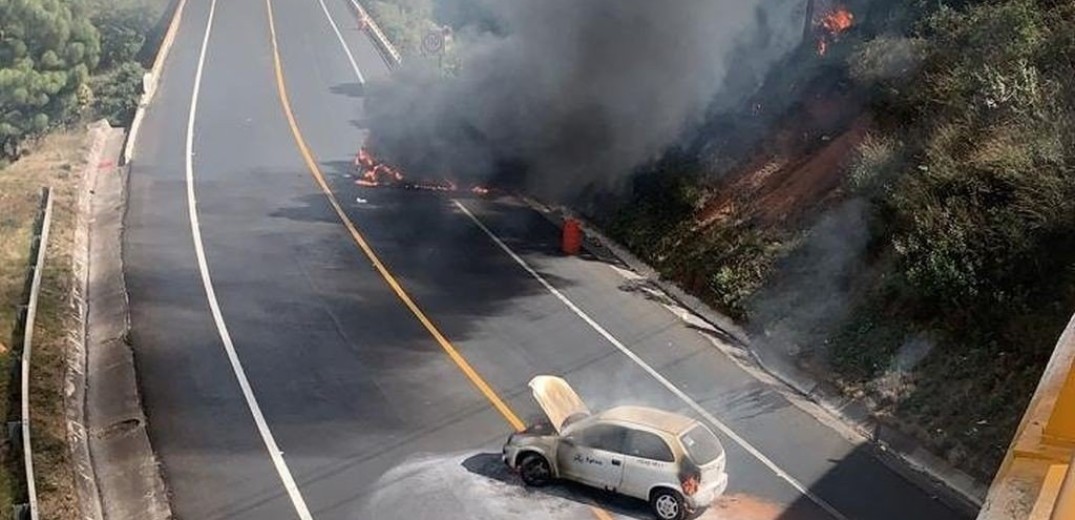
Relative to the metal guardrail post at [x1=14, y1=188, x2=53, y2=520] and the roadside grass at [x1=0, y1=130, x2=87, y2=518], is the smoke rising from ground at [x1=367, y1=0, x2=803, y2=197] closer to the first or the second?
the roadside grass at [x1=0, y1=130, x2=87, y2=518]

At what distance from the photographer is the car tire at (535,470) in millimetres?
13648

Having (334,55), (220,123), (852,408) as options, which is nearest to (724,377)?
(852,408)

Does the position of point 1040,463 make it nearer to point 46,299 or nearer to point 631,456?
point 631,456

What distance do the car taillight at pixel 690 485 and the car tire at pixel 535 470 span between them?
1773 millimetres

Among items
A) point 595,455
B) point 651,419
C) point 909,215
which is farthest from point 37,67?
point 651,419

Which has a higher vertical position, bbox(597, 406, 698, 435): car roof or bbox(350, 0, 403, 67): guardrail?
bbox(350, 0, 403, 67): guardrail

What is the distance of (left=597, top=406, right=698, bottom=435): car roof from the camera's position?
515 inches

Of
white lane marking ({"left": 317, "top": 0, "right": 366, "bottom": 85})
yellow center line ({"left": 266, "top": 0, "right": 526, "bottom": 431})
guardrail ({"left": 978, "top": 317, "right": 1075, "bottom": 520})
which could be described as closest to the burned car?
yellow center line ({"left": 266, "top": 0, "right": 526, "bottom": 431})

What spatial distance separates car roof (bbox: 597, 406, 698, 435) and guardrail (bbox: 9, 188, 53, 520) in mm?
6765

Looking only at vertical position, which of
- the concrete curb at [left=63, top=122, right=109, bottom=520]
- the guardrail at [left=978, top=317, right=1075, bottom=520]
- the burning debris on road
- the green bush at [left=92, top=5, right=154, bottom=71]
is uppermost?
the guardrail at [left=978, top=317, right=1075, bottom=520]

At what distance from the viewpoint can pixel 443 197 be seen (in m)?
27.5

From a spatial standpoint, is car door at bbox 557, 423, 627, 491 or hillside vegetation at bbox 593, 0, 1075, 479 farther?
hillside vegetation at bbox 593, 0, 1075, 479

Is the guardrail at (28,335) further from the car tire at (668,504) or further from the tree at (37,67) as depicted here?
the tree at (37,67)

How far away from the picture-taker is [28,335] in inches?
707
